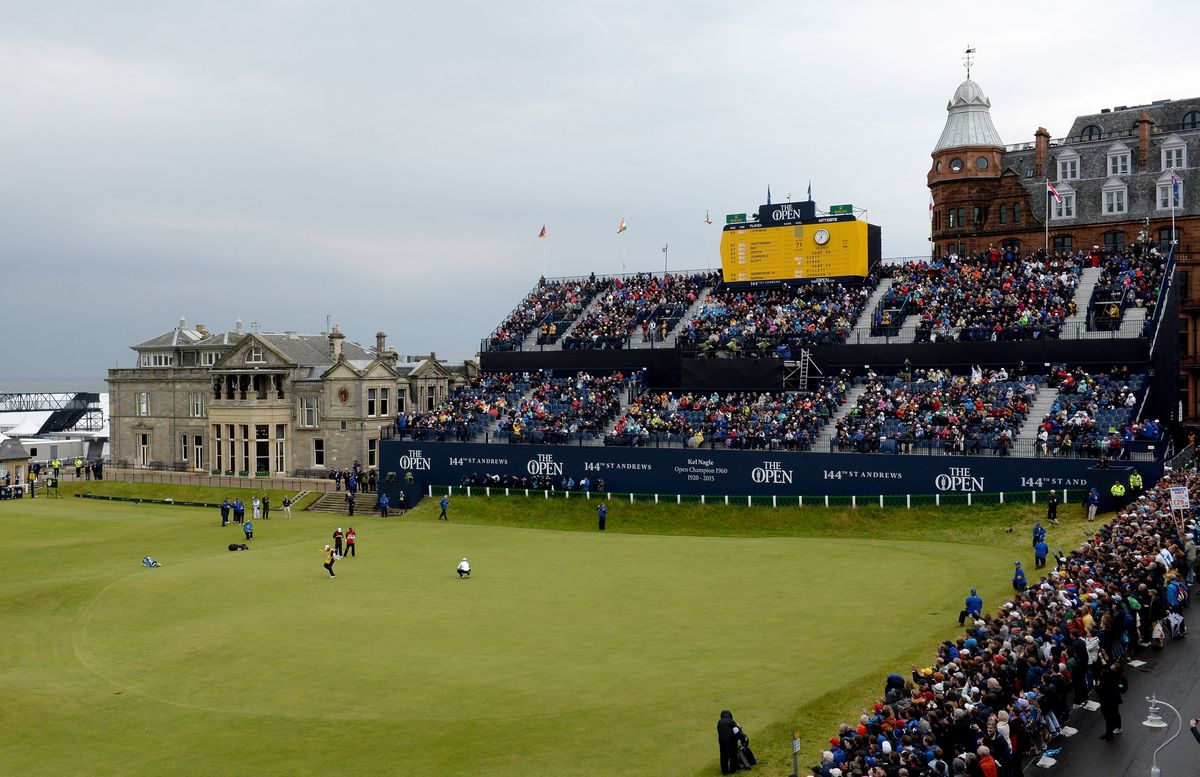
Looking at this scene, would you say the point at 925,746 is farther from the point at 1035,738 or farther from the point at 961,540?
the point at 961,540

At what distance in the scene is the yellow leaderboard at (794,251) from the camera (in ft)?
210

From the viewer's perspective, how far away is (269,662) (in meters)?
Result: 27.8

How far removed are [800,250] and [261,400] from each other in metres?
38.8

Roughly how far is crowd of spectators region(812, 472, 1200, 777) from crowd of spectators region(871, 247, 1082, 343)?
1084 inches

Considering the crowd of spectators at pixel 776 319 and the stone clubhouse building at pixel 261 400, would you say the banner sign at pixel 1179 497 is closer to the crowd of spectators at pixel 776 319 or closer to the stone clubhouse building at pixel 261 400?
the crowd of spectators at pixel 776 319

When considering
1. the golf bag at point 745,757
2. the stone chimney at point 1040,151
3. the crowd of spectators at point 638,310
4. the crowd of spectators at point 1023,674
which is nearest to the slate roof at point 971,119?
the stone chimney at point 1040,151

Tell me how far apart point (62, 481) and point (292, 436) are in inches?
704

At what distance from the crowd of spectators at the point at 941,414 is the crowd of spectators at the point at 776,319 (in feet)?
20.8

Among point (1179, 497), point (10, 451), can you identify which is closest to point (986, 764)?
point (1179, 497)

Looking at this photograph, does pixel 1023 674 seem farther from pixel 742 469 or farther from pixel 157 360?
pixel 157 360

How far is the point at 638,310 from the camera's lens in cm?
6944

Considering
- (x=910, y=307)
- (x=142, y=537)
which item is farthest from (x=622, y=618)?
(x=910, y=307)

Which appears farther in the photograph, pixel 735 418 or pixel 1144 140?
pixel 1144 140

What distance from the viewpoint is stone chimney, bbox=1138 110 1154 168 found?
7331 centimetres
